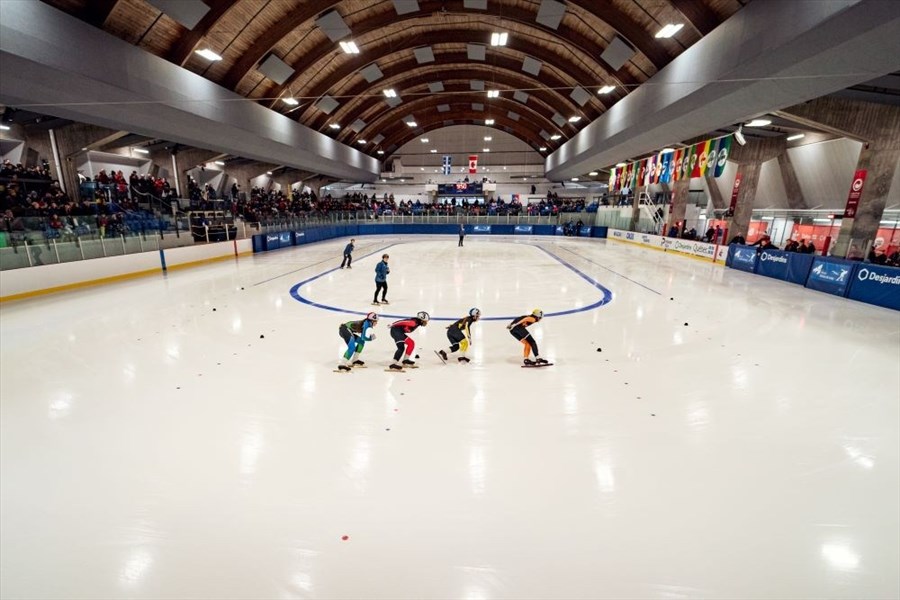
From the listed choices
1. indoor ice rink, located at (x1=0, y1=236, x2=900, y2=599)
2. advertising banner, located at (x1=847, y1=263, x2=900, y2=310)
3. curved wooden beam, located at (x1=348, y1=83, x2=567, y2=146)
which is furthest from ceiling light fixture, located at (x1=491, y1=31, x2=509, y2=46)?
curved wooden beam, located at (x1=348, y1=83, x2=567, y2=146)

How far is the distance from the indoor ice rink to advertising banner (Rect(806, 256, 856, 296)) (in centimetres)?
420

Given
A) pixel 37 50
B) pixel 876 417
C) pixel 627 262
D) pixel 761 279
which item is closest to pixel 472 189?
pixel 627 262

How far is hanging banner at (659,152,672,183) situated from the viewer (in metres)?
19.5

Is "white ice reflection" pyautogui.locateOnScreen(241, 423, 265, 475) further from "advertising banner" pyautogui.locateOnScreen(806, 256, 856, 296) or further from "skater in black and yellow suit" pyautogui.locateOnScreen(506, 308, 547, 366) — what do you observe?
"advertising banner" pyautogui.locateOnScreen(806, 256, 856, 296)

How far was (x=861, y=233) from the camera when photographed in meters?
12.7

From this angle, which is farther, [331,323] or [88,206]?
[88,206]

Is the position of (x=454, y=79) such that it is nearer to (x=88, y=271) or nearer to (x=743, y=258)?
(x=743, y=258)

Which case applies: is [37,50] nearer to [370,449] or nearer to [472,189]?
[370,449]

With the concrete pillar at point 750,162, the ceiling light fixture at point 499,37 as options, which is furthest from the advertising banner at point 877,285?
the ceiling light fixture at point 499,37

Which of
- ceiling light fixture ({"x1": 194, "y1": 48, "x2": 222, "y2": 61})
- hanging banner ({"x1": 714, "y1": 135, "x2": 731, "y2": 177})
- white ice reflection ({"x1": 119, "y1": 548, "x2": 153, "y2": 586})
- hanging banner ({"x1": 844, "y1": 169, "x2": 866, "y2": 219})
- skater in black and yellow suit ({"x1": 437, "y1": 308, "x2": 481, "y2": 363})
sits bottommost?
white ice reflection ({"x1": 119, "y1": 548, "x2": 153, "y2": 586})

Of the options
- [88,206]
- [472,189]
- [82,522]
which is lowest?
[82,522]

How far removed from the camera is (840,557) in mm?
2578

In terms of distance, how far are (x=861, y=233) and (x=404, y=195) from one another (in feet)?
126

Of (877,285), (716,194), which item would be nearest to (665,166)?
(716,194)
